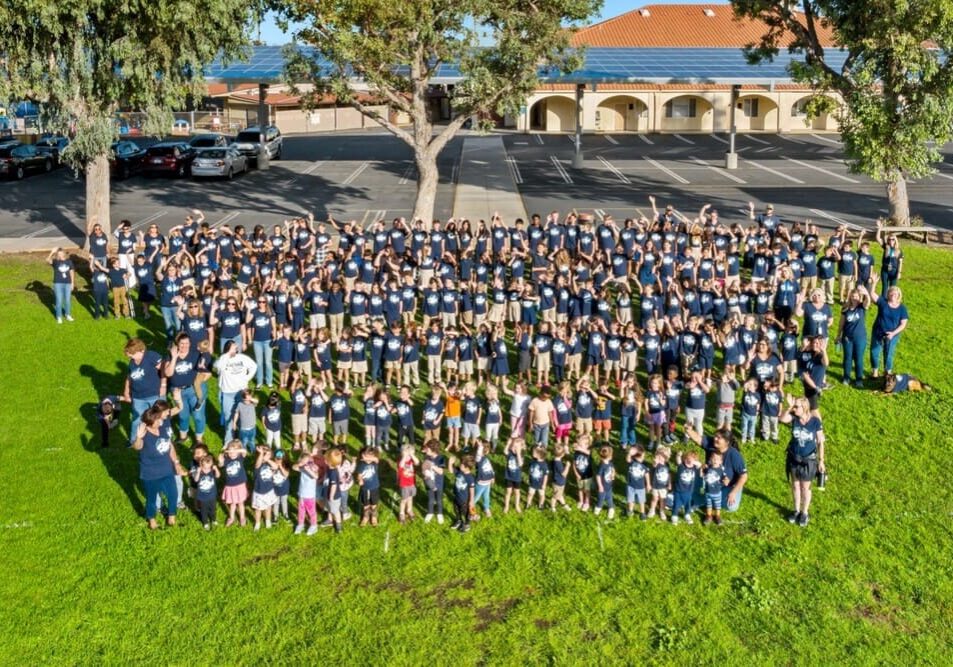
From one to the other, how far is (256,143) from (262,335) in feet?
91.9

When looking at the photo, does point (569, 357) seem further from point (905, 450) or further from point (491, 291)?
point (905, 450)

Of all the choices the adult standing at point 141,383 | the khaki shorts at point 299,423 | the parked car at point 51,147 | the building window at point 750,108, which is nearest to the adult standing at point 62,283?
the adult standing at point 141,383

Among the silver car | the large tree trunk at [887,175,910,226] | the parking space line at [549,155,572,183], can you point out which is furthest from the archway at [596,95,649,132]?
the large tree trunk at [887,175,910,226]

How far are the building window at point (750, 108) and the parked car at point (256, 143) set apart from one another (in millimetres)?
28769

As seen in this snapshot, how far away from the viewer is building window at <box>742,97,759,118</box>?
58.2 metres

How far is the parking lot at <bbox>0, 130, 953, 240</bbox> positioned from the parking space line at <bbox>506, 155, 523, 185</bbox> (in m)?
0.04

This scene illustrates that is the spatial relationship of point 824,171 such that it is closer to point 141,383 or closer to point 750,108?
point 750,108

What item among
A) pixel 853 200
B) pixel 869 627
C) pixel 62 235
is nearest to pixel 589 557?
pixel 869 627

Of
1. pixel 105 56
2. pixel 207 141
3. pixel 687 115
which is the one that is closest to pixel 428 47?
pixel 105 56

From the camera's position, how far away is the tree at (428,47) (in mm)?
22812

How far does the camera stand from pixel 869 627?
10.1 meters

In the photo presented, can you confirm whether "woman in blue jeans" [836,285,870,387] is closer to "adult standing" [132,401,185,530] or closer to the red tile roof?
"adult standing" [132,401,185,530]

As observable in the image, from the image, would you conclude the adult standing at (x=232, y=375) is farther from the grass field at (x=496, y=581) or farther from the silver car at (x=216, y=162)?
the silver car at (x=216, y=162)

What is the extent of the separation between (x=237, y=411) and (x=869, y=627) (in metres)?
8.39
